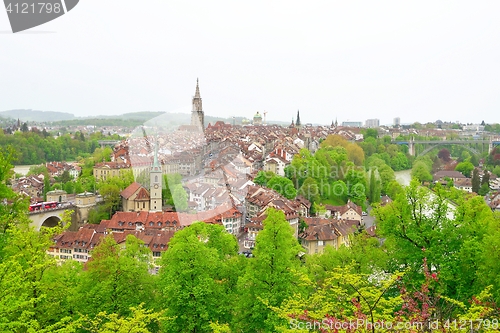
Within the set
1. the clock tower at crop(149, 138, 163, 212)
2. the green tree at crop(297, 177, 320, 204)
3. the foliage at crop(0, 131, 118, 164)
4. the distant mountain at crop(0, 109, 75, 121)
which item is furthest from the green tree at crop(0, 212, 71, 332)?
the distant mountain at crop(0, 109, 75, 121)

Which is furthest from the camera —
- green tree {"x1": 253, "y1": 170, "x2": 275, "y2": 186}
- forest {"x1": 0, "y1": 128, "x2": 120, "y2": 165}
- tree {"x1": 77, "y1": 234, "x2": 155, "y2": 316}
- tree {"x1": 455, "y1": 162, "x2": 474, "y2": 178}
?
forest {"x1": 0, "y1": 128, "x2": 120, "y2": 165}

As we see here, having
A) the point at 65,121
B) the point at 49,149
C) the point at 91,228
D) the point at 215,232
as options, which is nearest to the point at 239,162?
the point at 91,228

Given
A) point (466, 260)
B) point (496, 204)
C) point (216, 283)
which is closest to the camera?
point (466, 260)

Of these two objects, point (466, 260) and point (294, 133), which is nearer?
point (466, 260)

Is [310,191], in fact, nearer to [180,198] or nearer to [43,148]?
[180,198]

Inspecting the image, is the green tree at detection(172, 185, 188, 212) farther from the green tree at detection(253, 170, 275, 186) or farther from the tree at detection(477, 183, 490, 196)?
the tree at detection(477, 183, 490, 196)

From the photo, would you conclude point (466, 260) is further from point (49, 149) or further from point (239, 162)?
point (49, 149)

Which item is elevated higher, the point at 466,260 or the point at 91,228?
the point at 466,260
